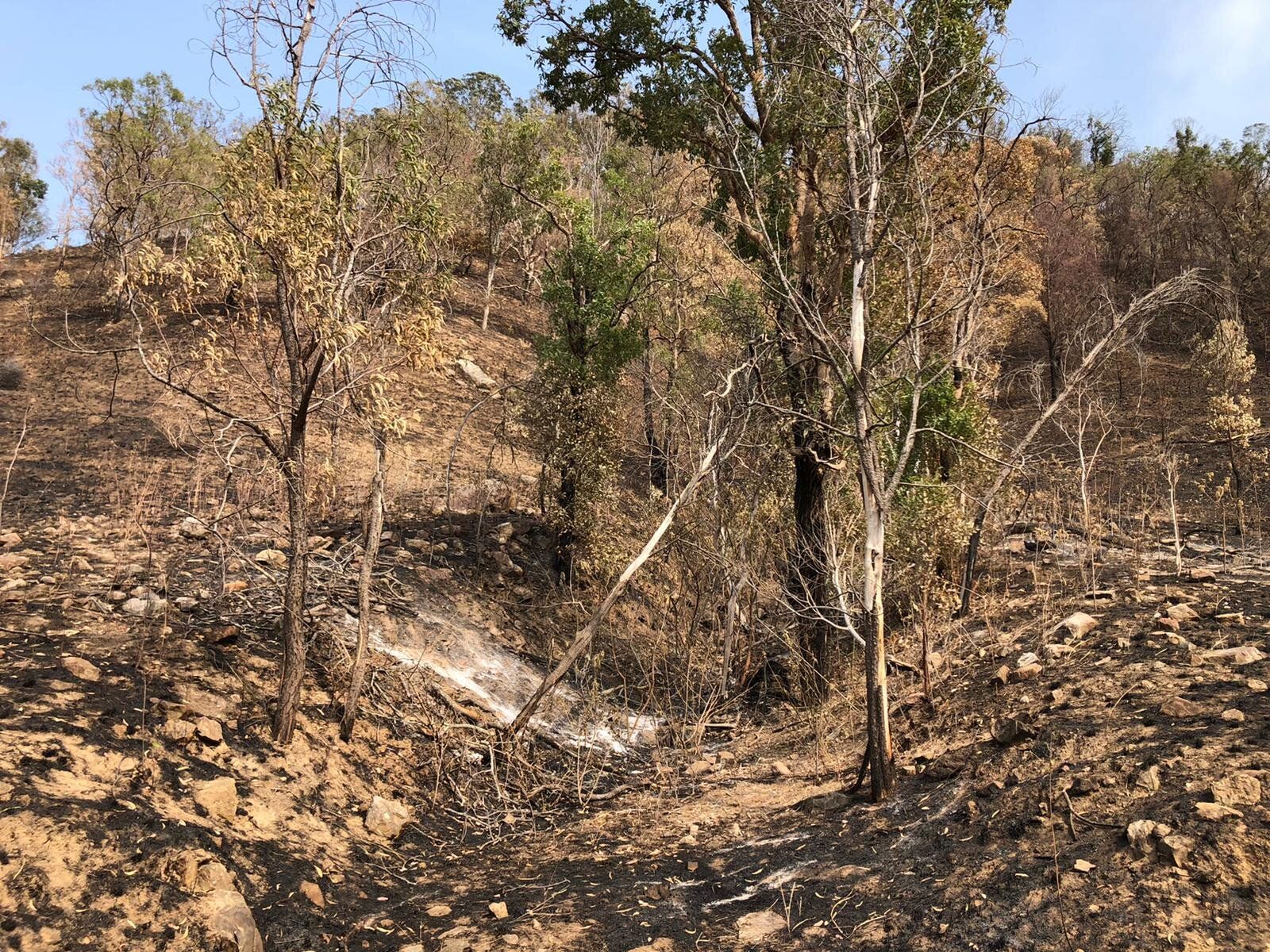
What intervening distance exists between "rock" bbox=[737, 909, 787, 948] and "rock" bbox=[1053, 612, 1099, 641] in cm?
446

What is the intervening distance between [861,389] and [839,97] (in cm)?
255

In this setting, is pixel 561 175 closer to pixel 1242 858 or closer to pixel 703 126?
pixel 703 126

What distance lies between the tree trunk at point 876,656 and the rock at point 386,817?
11.8ft

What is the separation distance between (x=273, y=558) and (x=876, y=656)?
6708 millimetres

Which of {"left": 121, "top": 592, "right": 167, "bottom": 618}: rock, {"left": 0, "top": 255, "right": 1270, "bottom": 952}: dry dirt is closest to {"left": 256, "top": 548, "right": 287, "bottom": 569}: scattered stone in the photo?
{"left": 0, "top": 255, "right": 1270, "bottom": 952}: dry dirt

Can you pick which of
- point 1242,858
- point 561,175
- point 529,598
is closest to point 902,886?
point 1242,858

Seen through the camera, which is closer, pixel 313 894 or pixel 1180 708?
pixel 313 894

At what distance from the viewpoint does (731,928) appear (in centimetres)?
425

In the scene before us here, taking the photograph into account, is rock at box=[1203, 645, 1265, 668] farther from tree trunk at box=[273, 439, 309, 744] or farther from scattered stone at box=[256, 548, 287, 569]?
scattered stone at box=[256, 548, 287, 569]

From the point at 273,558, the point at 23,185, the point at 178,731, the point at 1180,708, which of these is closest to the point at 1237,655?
the point at 1180,708

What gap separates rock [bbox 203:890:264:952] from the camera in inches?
157

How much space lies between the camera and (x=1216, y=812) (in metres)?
3.62

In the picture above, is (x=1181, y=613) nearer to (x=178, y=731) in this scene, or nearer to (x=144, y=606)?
(x=178, y=731)

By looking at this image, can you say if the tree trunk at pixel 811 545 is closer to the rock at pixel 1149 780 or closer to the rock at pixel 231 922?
the rock at pixel 1149 780
